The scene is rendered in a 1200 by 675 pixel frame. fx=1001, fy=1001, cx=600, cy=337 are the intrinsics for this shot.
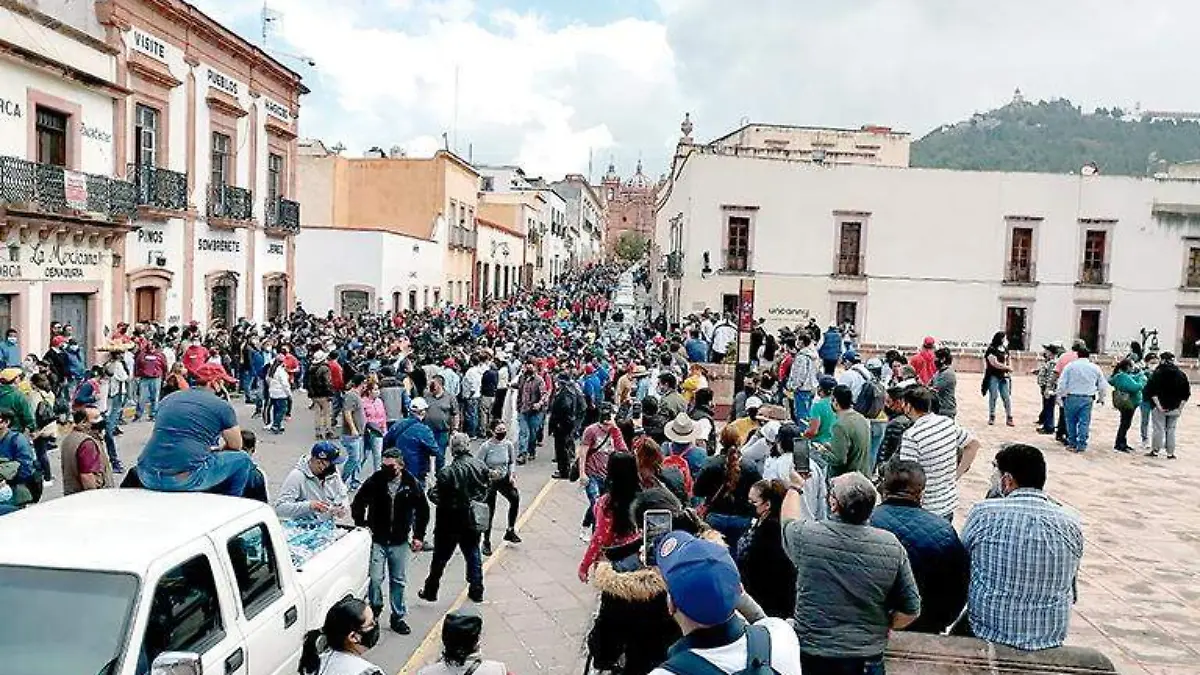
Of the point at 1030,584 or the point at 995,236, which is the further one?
the point at 995,236

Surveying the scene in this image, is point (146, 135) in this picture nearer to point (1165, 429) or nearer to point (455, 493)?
point (455, 493)

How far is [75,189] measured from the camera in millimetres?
17406

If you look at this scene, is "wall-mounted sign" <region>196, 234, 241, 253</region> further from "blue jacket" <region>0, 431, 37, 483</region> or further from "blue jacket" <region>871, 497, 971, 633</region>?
"blue jacket" <region>871, 497, 971, 633</region>

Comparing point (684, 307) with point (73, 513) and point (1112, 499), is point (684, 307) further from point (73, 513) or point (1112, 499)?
point (73, 513)

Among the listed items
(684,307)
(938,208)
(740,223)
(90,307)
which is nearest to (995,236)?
(938,208)

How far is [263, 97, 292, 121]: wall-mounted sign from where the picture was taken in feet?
86.7

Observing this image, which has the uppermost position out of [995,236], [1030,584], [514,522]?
[995,236]

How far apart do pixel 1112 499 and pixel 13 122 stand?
55.8 ft

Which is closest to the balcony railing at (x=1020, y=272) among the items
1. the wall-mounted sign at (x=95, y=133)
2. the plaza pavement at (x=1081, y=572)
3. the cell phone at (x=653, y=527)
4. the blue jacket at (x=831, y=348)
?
the blue jacket at (x=831, y=348)

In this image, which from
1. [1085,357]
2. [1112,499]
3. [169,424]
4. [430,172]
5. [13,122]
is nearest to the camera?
[169,424]

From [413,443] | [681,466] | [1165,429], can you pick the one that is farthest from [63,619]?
[1165,429]

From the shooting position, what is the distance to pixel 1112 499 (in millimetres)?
11328

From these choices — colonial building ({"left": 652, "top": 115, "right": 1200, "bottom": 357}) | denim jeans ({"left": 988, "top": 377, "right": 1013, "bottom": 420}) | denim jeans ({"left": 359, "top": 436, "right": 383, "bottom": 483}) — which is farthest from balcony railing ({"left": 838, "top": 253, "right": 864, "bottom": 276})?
denim jeans ({"left": 359, "top": 436, "right": 383, "bottom": 483})

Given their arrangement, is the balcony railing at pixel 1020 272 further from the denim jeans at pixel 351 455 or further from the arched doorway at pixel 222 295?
the denim jeans at pixel 351 455
